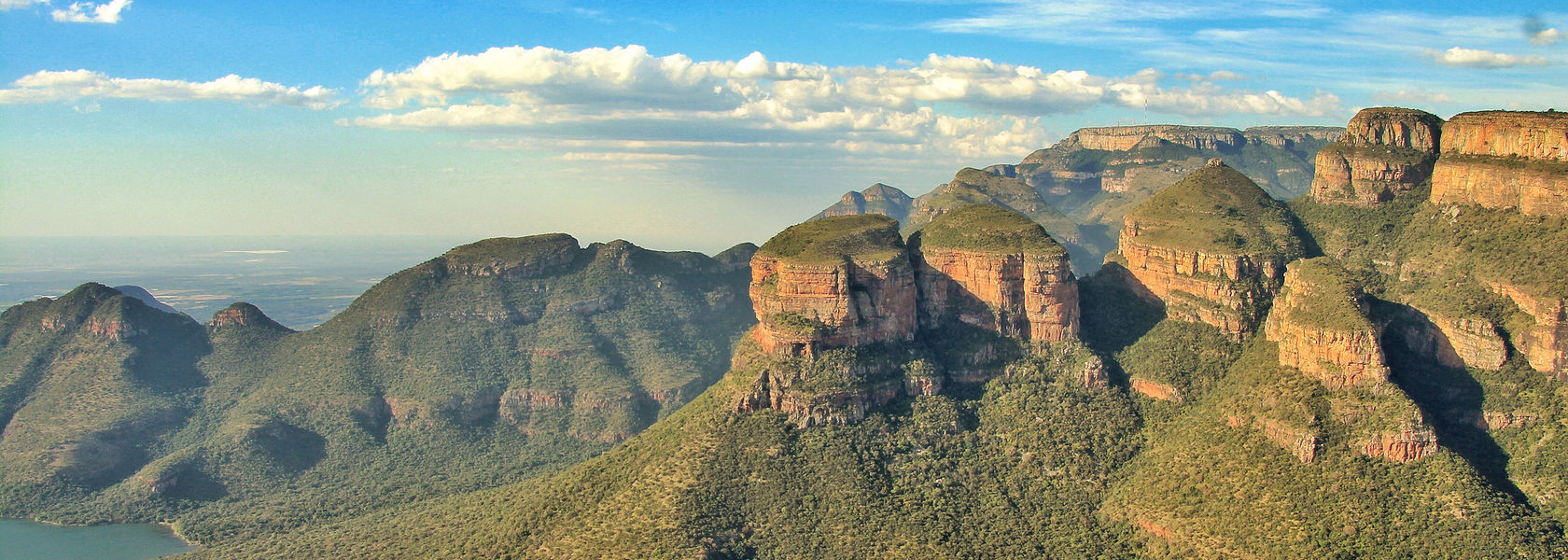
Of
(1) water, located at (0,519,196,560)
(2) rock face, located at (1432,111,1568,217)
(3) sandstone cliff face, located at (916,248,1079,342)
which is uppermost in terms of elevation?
(2) rock face, located at (1432,111,1568,217)

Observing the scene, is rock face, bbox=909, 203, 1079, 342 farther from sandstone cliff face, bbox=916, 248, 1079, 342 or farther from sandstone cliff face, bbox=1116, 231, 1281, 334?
sandstone cliff face, bbox=1116, 231, 1281, 334

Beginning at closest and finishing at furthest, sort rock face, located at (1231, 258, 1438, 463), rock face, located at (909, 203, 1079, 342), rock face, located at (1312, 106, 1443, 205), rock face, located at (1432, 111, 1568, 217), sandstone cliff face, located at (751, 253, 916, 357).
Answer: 1. rock face, located at (1231, 258, 1438, 463)
2. rock face, located at (1432, 111, 1568, 217)
3. sandstone cliff face, located at (751, 253, 916, 357)
4. rock face, located at (909, 203, 1079, 342)
5. rock face, located at (1312, 106, 1443, 205)

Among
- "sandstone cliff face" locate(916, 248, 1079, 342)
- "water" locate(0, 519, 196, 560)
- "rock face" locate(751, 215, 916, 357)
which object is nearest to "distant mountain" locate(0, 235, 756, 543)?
"water" locate(0, 519, 196, 560)

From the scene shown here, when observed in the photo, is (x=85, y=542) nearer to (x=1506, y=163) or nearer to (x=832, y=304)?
(x=832, y=304)

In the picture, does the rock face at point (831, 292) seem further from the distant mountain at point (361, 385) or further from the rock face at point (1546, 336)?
the distant mountain at point (361, 385)

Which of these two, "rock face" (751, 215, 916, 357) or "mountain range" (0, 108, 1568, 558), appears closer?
"mountain range" (0, 108, 1568, 558)

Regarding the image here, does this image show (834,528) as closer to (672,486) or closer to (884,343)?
(672,486)

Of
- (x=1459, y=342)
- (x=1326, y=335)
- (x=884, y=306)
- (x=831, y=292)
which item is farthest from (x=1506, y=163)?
(x=831, y=292)
